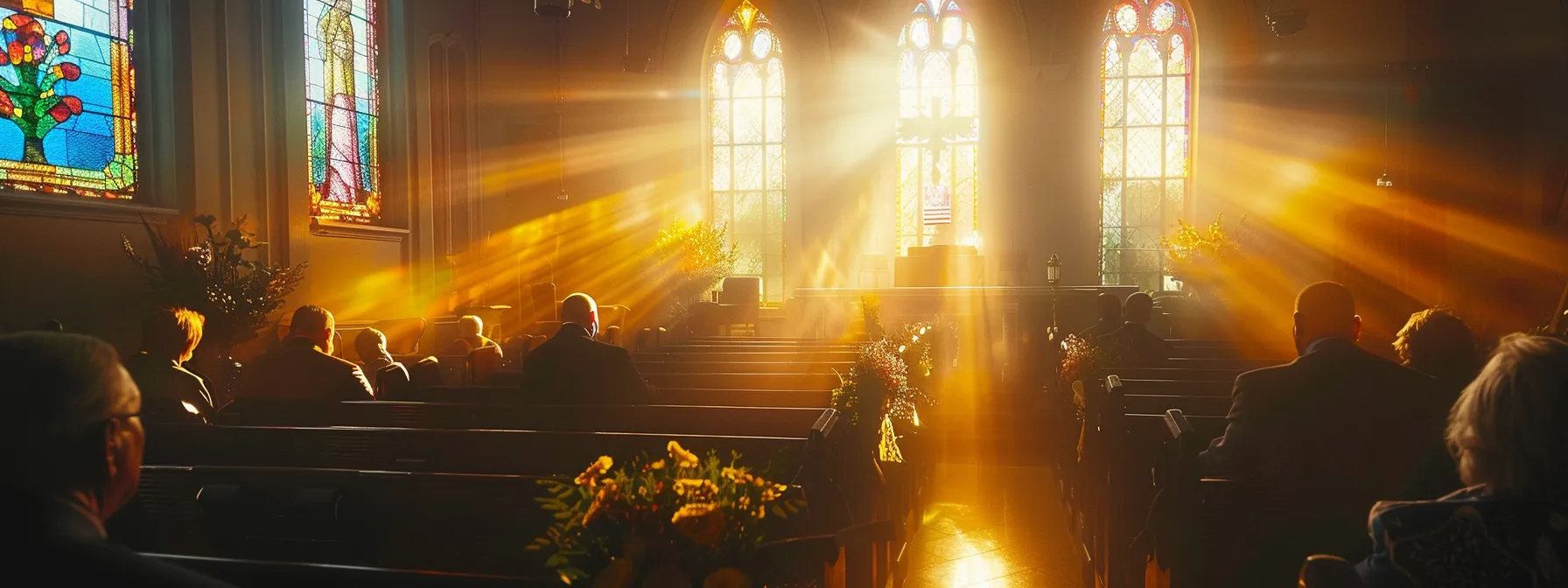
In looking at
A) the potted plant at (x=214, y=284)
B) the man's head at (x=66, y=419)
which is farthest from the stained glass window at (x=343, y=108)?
the man's head at (x=66, y=419)

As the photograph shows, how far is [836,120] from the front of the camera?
12.9 metres

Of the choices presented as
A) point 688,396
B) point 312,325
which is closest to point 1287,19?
point 688,396

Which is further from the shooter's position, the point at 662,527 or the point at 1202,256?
the point at 1202,256

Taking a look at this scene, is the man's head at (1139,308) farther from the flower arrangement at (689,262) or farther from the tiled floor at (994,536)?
the flower arrangement at (689,262)

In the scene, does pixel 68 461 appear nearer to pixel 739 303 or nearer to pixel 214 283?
pixel 214 283

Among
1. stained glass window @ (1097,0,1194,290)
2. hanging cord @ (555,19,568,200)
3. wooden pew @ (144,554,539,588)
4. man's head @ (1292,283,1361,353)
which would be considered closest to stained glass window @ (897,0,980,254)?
stained glass window @ (1097,0,1194,290)

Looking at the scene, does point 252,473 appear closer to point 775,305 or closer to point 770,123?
point 775,305

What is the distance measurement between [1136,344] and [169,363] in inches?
190

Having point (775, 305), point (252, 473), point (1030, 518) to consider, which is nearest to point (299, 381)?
point (252, 473)

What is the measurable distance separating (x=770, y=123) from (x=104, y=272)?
8.55 m

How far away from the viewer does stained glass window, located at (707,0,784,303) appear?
13258 mm

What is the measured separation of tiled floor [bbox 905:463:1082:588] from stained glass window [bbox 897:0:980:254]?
7246 mm

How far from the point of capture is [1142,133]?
12414 mm

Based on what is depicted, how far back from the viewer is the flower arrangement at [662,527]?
5.45ft
